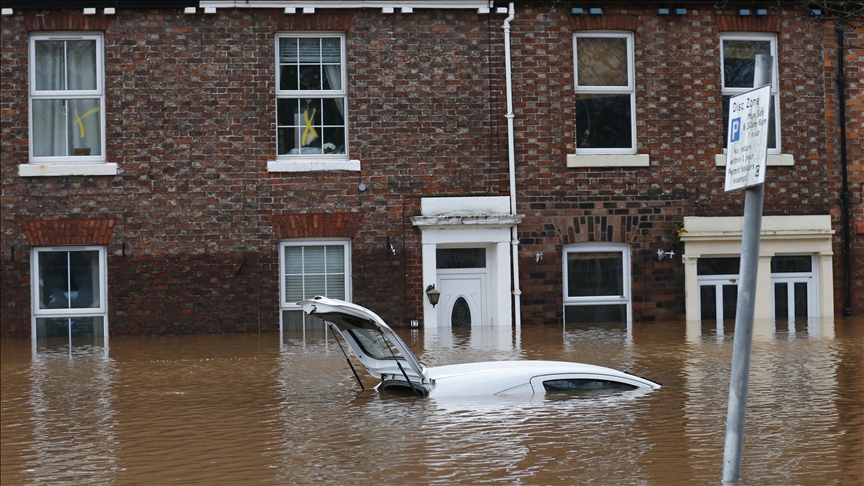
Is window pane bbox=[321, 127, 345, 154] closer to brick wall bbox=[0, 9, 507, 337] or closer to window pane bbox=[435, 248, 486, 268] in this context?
brick wall bbox=[0, 9, 507, 337]

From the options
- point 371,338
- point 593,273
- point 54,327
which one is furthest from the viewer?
point 593,273

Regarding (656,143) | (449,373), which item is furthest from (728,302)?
(449,373)

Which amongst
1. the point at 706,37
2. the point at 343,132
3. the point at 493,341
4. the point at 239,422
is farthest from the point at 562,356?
the point at 706,37

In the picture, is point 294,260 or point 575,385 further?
point 294,260

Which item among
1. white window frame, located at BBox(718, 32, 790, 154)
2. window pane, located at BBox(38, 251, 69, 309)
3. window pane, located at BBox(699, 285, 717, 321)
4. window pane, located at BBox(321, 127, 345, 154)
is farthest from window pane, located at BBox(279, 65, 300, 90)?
window pane, located at BBox(699, 285, 717, 321)

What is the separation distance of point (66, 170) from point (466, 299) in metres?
7.34

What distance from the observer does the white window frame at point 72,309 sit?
20.5 metres

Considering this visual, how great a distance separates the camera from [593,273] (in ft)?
71.0

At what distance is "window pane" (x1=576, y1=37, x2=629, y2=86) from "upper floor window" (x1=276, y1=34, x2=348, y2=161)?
174 inches

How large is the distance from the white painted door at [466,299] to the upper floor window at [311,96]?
2975 mm

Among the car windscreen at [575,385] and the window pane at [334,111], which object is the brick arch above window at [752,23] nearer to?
the window pane at [334,111]

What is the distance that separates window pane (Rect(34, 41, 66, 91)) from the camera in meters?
20.7

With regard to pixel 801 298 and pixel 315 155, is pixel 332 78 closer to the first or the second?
pixel 315 155

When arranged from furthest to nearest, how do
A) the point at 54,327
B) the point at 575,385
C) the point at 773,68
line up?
1. the point at 773,68
2. the point at 54,327
3. the point at 575,385
